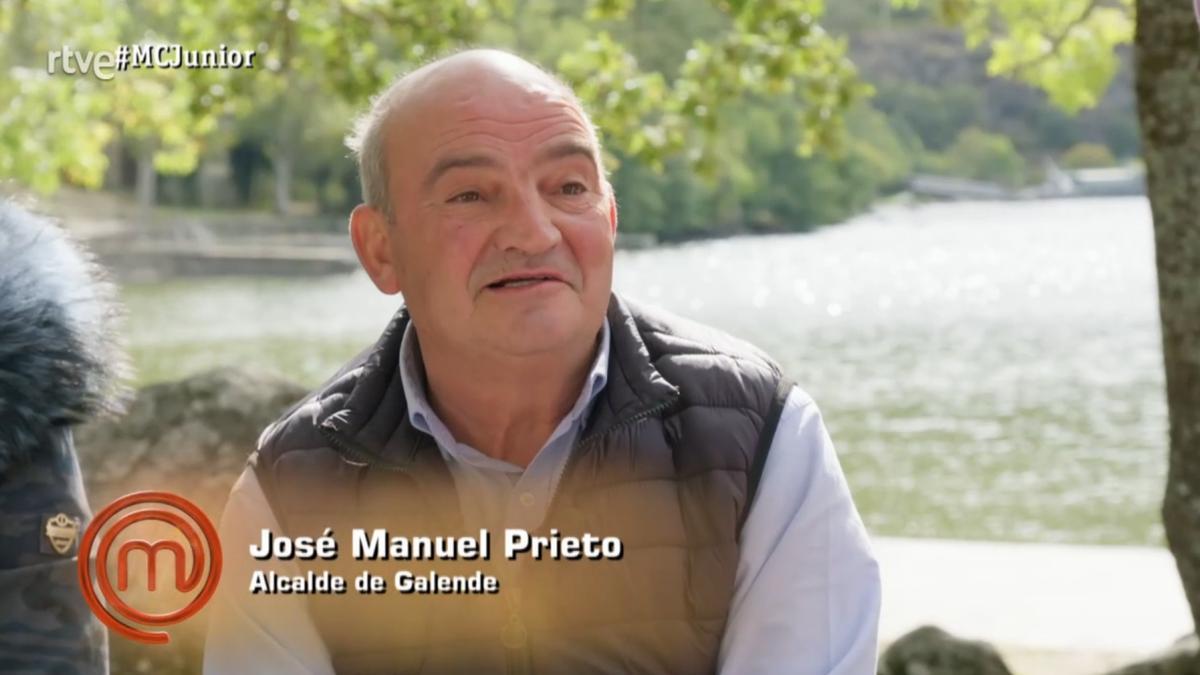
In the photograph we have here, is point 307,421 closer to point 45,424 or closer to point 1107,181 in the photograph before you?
point 45,424

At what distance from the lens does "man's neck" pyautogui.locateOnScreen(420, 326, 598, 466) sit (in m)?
2.01

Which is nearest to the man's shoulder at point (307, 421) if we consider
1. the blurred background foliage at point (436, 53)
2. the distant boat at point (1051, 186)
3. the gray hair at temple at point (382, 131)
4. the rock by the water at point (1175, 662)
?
the gray hair at temple at point (382, 131)

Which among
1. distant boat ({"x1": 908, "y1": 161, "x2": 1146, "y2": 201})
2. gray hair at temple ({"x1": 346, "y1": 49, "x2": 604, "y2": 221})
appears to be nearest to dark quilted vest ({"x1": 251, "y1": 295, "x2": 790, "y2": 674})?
gray hair at temple ({"x1": 346, "y1": 49, "x2": 604, "y2": 221})

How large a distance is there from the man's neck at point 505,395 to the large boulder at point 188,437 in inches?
114

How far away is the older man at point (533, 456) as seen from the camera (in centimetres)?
194

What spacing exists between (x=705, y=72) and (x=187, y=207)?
3098 cm

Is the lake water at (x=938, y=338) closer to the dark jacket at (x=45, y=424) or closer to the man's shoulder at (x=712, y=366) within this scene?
the man's shoulder at (x=712, y=366)

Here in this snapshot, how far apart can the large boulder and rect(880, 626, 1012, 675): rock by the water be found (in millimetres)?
1963

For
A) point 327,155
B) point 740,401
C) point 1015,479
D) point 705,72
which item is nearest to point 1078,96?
point 705,72

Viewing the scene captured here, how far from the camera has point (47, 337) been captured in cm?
223

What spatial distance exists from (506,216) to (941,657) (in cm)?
303

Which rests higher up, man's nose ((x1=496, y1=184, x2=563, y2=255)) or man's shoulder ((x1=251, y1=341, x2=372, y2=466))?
man's nose ((x1=496, y1=184, x2=563, y2=255))

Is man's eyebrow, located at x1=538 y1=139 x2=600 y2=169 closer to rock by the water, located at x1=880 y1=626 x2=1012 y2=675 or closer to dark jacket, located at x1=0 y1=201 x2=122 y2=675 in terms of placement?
dark jacket, located at x1=0 y1=201 x2=122 y2=675

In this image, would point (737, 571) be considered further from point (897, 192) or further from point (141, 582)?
point (897, 192)
